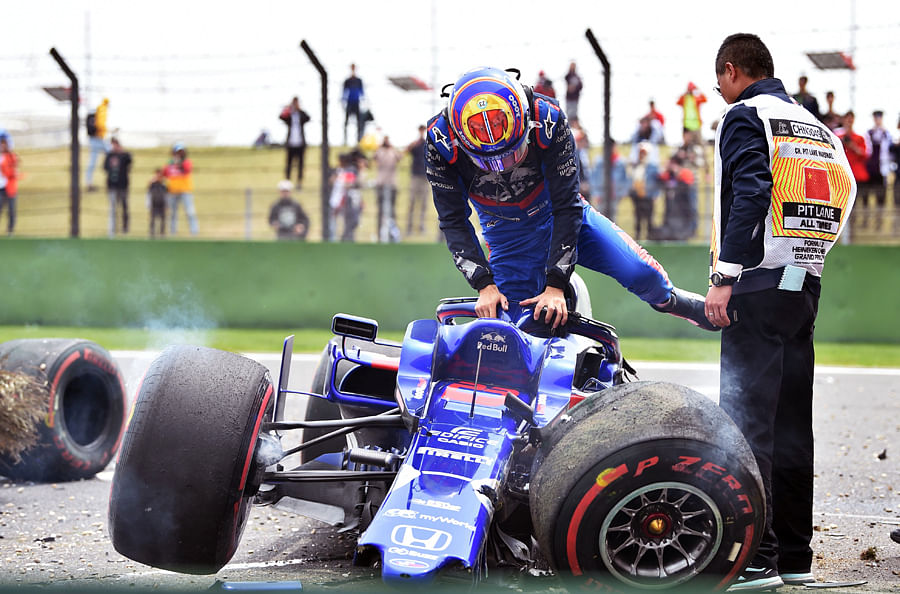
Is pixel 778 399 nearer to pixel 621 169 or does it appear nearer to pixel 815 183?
pixel 815 183

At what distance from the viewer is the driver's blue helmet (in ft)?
14.2

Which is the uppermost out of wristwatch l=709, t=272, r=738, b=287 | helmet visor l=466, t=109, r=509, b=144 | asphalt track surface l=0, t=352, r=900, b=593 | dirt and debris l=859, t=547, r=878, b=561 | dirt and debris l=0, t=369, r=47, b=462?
helmet visor l=466, t=109, r=509, b=144

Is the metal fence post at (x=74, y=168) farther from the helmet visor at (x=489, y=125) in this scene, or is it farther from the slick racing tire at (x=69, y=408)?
the helmet visor at (x=489, y=125)

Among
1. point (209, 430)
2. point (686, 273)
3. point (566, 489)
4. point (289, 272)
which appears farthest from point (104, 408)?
point (686, 273)

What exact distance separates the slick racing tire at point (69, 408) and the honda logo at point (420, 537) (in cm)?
315

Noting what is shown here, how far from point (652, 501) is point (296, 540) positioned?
210 centimetres

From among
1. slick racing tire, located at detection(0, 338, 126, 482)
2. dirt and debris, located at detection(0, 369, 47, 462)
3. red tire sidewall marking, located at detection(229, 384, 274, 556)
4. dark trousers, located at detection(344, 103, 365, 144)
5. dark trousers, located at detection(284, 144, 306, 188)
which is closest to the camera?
red tire sidewall marking, located at detection(229, 384, 274, 556)

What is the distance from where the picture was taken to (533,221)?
17.1 feet

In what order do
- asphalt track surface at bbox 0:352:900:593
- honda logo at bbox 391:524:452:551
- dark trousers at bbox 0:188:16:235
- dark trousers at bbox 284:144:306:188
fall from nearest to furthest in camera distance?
honda logo at bbox 391:524:452:551 < asphalt track surface at bbox 0:352:900:593 < dark trousers at bbox 284:144:306:188 < dark trousers at bbox 0:188:16:235

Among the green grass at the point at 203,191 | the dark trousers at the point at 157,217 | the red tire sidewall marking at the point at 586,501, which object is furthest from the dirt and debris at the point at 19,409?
the green grass at the point at 203,191

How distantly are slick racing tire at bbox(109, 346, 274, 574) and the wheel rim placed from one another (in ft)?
4.00

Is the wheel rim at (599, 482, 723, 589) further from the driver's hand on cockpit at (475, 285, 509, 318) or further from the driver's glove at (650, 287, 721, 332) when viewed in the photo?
the driver's glove at (650, 287, 721, 332)

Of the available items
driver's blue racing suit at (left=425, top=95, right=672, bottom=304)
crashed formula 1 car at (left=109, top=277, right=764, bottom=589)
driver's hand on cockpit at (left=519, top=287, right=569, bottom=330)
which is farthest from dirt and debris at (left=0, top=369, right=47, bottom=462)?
driver's hand on cockpit at (left=519, top=287, right=569, bottom=330)

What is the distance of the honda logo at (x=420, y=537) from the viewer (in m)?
3.13
